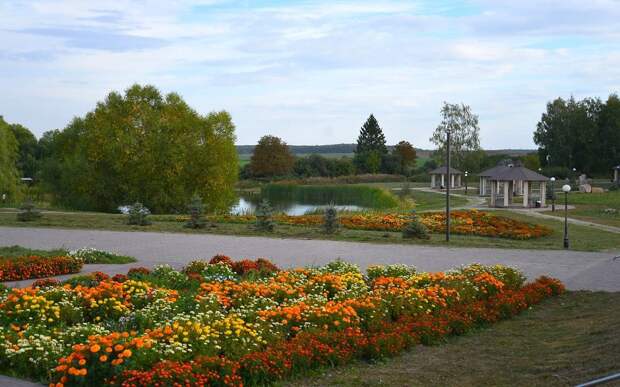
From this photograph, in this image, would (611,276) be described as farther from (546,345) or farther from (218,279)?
(218,279)

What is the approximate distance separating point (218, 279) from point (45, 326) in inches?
165

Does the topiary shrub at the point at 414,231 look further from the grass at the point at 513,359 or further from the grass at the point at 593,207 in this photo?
the grass at the point at 513,359

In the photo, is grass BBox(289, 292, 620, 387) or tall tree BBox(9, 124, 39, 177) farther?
tall tree BBox(9, 124, 39, 177)

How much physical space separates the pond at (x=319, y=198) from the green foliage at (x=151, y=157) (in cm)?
455

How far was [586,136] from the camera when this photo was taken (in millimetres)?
75062

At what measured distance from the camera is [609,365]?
24.5 ft

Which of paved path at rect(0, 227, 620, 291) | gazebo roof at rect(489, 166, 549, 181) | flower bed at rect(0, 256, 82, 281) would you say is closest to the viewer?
flower bed at rect(0, 256, 82, 281)

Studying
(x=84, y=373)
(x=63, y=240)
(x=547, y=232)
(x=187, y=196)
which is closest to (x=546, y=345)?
(x=84, y=373)

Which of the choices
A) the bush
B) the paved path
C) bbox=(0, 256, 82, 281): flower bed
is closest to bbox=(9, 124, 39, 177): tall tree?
the bush

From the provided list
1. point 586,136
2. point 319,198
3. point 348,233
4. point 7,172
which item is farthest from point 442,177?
point 348,233

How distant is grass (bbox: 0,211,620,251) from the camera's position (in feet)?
73.2

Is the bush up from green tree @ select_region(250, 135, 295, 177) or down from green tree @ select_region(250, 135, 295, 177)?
down

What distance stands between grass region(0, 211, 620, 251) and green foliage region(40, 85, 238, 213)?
14472 millimetres

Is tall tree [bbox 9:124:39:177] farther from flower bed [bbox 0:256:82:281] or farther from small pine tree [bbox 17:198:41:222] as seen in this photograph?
flower bed [bbox 0:256:82:281]
